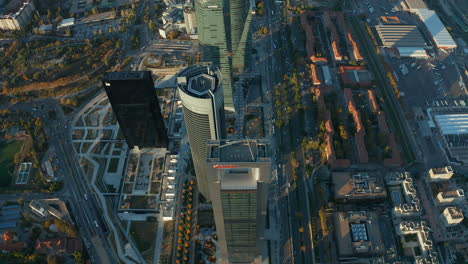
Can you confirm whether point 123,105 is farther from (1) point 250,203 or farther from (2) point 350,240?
(2) point 350,240

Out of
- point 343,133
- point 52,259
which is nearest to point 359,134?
point 343,133

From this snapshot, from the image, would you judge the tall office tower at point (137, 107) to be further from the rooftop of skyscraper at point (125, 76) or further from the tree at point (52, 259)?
the tree at point (52, 259)

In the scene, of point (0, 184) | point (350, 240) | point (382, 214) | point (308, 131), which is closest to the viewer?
point (350, 240)

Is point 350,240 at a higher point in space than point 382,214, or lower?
lower

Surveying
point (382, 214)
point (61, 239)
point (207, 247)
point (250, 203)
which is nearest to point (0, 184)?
point (61, 239)

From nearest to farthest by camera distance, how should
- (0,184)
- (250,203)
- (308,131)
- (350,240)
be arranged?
(250,203), (350,240), (0,184), (308,131)

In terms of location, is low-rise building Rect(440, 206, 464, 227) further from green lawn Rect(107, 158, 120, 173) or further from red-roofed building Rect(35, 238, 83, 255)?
red-roofed building Rect(35, 238, 83, 255)

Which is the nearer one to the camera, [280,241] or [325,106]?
[280,241]
